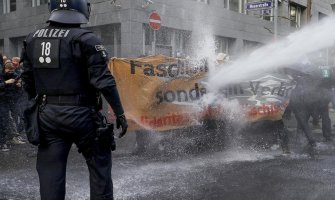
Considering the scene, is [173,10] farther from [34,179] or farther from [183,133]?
[34,179]

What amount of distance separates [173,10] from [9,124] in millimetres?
8087

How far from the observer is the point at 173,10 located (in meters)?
14.5

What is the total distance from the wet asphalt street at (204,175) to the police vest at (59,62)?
1.65m

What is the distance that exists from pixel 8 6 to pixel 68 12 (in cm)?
1728

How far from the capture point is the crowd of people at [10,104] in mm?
7637

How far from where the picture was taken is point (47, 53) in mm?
3096

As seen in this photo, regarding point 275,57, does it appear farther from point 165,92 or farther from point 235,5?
point 235,5

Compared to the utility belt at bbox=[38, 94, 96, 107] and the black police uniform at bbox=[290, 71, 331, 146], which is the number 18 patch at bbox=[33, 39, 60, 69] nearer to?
the utility belt at bbox=[38, 94, 96, 107]

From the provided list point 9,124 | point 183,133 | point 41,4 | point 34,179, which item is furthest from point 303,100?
point 41,4

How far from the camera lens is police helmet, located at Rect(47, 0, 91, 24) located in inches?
127

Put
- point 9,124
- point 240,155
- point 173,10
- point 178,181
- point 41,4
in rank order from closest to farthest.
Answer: point 178,181, point 240,155, point 9,124, point 173,10, point 41,4

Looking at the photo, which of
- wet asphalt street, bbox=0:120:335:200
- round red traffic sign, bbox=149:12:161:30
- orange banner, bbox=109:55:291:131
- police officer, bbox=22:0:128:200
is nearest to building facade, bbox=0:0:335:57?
round red traffic sign, bbox=149:12:161:30

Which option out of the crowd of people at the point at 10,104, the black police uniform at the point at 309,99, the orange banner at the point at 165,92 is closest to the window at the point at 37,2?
the crowd of people at the point at 10,104

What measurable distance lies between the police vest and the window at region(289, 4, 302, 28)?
22.8 m
